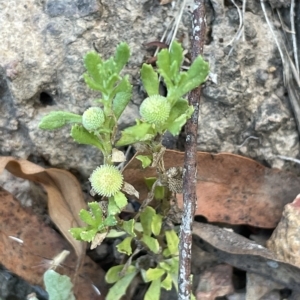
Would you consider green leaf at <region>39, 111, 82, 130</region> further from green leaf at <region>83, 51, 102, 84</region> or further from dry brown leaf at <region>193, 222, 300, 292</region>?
dry brown leaf at <region>193, 222, 300, 292</region>

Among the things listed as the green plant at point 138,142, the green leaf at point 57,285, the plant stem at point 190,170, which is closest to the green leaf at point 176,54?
the green plant at point 138,142

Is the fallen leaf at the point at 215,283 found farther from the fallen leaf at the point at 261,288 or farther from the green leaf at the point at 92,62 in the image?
the green leaf at the point at 92,62

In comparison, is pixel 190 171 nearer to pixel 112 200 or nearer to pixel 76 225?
pixel 112 200

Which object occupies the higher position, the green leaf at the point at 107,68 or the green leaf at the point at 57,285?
the green leaf at the point at 107,68

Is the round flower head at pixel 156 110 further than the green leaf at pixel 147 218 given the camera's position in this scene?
No

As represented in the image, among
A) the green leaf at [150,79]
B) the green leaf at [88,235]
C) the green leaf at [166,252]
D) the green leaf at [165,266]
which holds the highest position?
the green leaf at [150,79]

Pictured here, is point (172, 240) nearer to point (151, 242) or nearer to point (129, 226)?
point (151, 242)
